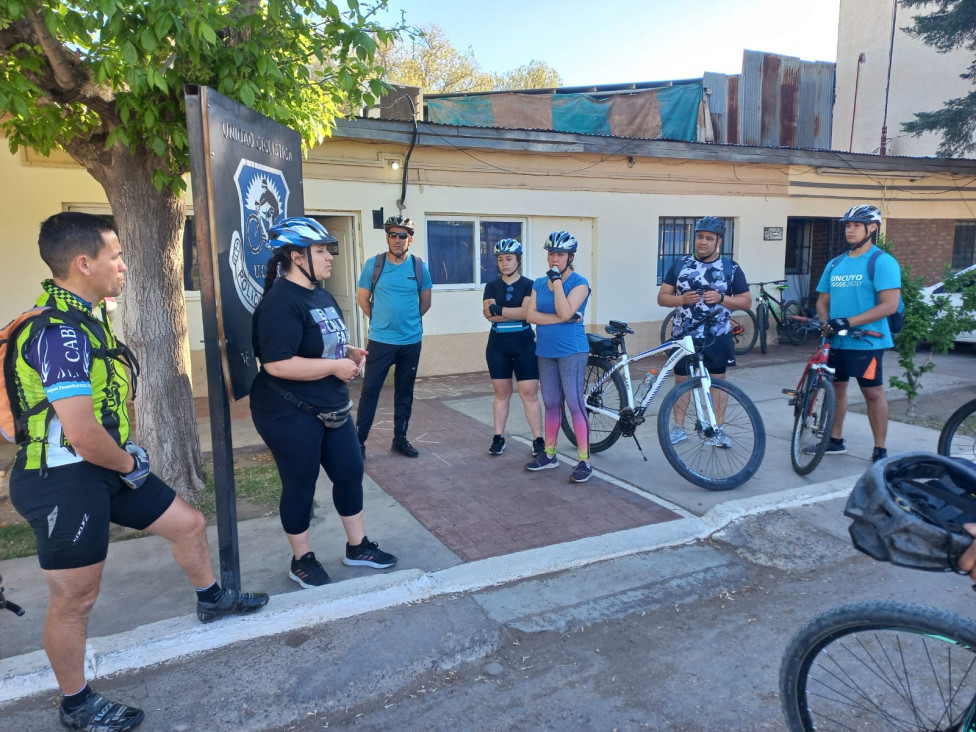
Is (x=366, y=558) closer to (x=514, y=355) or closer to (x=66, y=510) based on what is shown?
(x=66, y=510)

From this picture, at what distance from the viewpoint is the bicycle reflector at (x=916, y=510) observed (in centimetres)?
168

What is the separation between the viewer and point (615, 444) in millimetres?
6172

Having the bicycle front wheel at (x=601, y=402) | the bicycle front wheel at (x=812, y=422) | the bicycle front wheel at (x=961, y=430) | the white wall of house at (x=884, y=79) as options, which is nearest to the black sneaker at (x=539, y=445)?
the bicycle front wheel at (x=601, y=402)

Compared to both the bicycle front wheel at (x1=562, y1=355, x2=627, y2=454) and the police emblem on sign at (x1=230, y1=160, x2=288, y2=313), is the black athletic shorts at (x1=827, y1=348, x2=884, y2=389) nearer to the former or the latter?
the bicycle front wheel at (x1=562, y1=355, x2=627, y2=454)

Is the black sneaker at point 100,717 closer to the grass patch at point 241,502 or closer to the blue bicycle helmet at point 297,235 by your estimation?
the grass patch at point 241,502

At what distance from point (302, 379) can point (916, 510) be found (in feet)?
8.11

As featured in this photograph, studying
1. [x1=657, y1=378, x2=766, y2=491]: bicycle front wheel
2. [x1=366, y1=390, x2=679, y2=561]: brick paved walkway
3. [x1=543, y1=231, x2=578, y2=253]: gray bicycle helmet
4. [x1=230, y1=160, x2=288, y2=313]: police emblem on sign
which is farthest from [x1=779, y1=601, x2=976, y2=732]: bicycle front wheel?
[x1=543, y1=231, x2=578, y2=253]: gray bicycle helmet

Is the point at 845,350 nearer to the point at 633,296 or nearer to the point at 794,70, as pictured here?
the point at 633,296

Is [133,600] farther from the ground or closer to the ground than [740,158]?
closer to the ground

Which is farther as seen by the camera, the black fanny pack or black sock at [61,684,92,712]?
the black fanny pack

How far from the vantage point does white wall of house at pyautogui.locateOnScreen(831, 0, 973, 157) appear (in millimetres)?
18891

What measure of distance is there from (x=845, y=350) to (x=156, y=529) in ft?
16.5

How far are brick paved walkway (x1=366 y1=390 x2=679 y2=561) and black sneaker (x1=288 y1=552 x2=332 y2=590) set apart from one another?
0.82 meters

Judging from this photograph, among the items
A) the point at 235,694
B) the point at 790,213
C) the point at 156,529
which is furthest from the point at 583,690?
the point at 790,213
